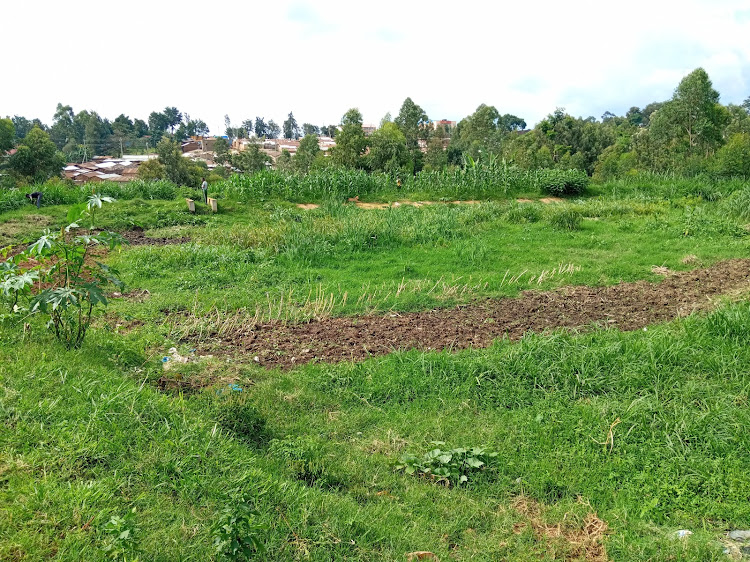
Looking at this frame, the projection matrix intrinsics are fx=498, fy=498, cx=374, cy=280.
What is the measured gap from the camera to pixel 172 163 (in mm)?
30297

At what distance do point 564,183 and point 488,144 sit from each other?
28931mm

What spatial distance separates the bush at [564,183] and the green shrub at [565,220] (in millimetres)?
4936

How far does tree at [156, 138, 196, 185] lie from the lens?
97.2ft

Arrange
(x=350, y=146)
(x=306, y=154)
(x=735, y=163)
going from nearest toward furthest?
1. (x=735, y=163)
2. (x=350, y=146)
3. (x=306, y=154)

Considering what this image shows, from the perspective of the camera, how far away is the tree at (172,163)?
2961cm

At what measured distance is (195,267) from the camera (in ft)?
26.3

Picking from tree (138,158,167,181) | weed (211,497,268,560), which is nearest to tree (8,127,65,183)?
tree (138,158,167,181)

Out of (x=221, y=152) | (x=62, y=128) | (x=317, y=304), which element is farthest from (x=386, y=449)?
(x=62, y=128)

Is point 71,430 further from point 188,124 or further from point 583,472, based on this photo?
point 188,124

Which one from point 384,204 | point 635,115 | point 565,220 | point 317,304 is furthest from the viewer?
point 635,115

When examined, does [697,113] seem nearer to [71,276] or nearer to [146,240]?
[146,240]

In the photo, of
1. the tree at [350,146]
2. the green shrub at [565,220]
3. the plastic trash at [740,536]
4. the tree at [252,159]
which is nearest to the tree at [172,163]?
the tree at [252,159]

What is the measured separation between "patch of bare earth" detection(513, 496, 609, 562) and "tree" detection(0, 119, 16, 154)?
100 ft

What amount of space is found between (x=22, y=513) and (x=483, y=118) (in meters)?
46.8
